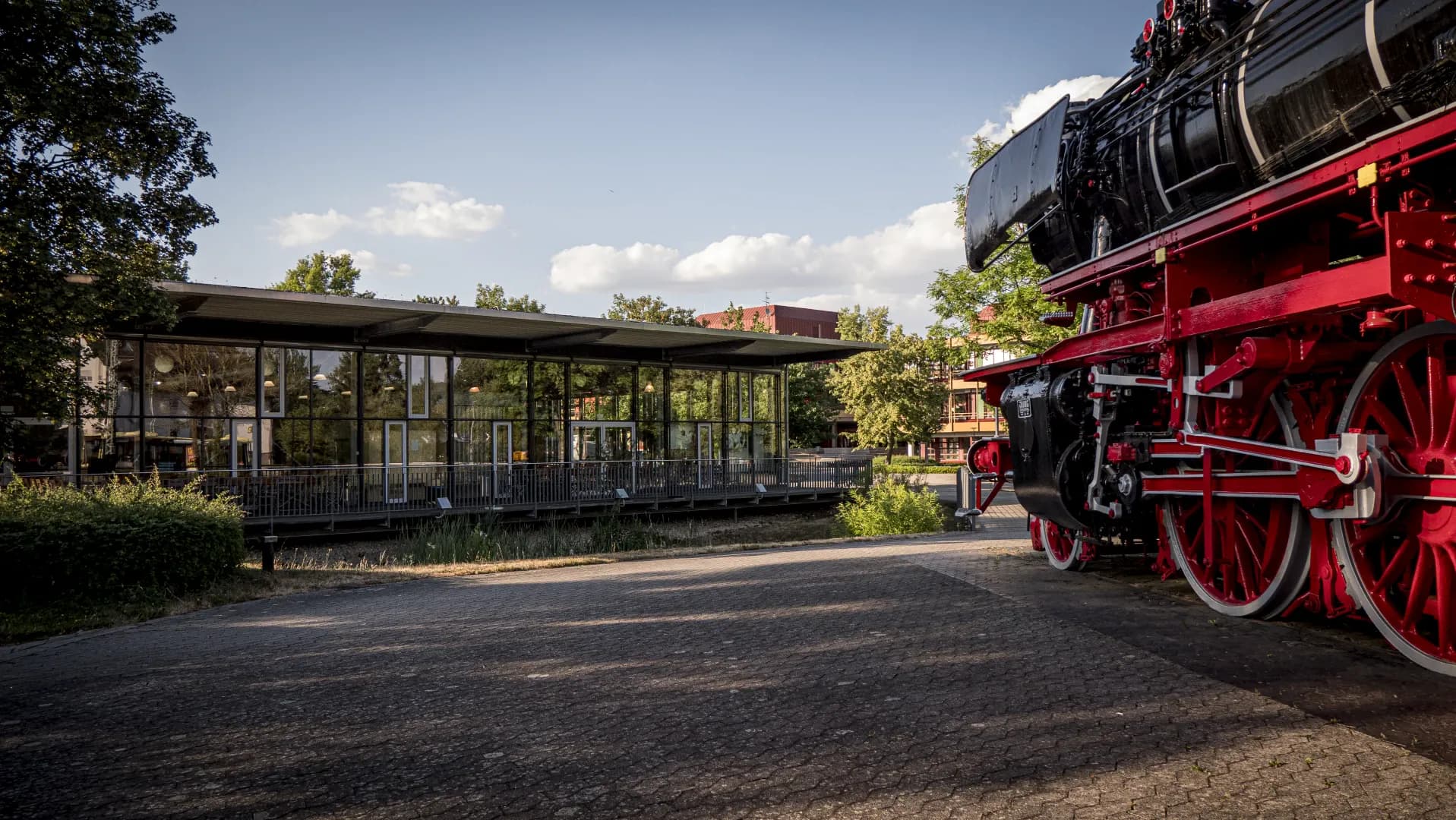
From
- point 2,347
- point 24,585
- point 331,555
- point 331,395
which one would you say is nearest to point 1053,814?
point 24,585

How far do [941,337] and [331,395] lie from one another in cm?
1756

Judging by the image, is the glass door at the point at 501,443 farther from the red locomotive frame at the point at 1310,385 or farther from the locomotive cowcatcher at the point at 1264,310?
the red locomotive frame at the point at 1310,385

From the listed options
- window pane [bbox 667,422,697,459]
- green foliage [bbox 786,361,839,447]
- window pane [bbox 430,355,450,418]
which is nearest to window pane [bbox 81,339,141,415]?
window pane [bbox 430,355,450,418]

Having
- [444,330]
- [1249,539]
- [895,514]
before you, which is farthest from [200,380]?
[1249,539]

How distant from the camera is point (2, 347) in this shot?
10.4 m

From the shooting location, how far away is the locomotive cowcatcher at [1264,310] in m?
4.87

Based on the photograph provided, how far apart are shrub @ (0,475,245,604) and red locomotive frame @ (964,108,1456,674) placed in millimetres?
10140

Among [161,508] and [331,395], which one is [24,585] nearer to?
[161,508]

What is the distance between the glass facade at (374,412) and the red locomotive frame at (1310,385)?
16.2 meters


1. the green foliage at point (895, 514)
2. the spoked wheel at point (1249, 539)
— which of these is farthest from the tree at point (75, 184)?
the green foliage at point (895, 514)

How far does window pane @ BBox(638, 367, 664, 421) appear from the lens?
91.6 feet

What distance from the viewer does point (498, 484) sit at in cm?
2112

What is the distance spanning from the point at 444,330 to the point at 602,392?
5647 millimetres

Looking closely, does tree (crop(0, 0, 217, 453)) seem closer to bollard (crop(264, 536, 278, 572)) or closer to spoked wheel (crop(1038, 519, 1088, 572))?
bollard (crop(264, 536, 278, 572))
